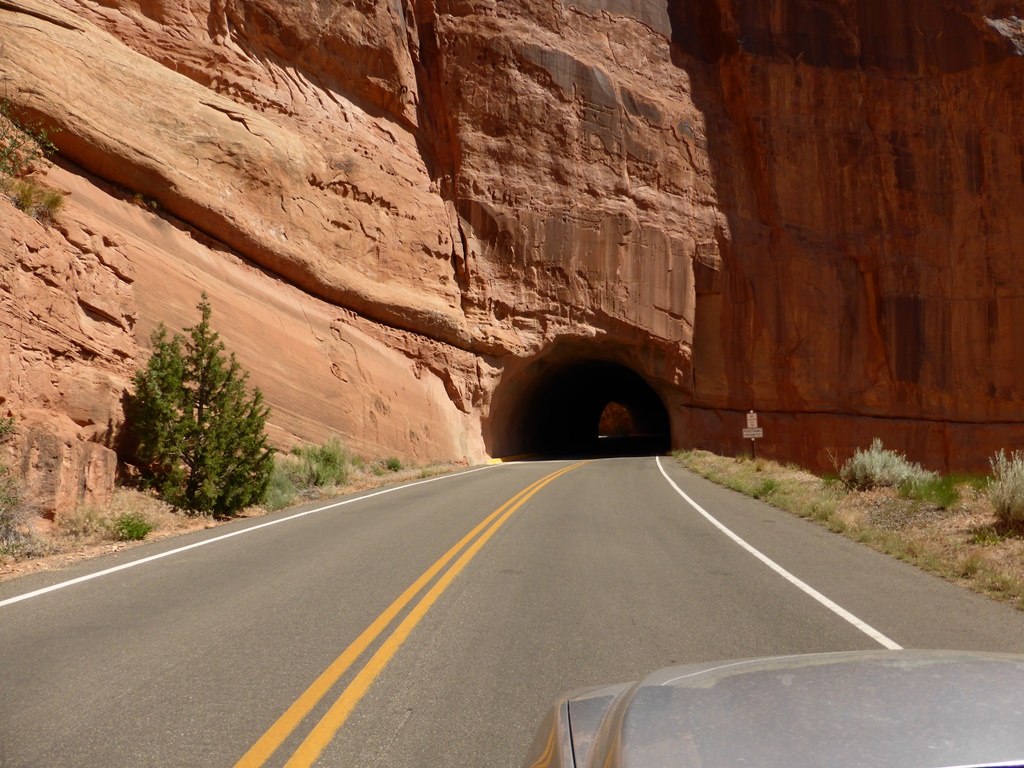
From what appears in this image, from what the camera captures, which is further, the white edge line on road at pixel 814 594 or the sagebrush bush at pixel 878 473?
the sagebrush bush at pixel 878 473

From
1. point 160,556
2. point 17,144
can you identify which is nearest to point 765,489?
point 160,556

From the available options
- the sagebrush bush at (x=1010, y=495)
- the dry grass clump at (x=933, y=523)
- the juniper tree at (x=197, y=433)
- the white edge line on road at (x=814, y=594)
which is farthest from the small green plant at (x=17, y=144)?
the sagebrush bush at (x=1010, y=495)

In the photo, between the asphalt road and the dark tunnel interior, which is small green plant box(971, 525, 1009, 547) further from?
the dark tunnel interior

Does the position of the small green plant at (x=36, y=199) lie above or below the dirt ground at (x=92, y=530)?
above

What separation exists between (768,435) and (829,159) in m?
15.7

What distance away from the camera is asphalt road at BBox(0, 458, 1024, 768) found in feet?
12.2

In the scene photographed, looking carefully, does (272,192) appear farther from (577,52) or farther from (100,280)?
(577,52)

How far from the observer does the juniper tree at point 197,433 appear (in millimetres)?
12672

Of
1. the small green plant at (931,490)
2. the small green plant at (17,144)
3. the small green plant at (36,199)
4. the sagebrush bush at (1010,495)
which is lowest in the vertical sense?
the small green plant at (931,490)

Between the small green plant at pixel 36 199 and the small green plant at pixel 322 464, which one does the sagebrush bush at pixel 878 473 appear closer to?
the small green plant at pixel 322 464

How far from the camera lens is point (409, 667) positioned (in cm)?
470

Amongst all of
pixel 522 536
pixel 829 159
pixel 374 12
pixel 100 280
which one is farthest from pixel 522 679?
pixel 829 159

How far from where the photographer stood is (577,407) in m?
57.1

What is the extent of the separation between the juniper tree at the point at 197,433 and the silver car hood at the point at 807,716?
1150 cm
